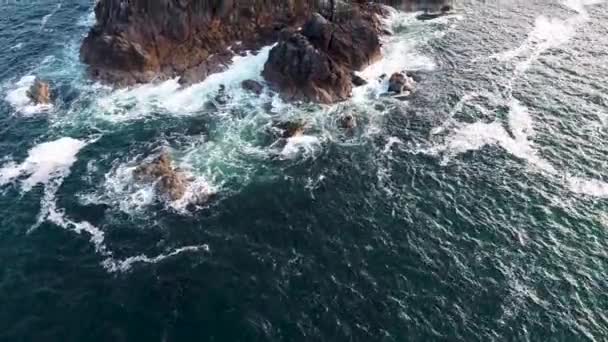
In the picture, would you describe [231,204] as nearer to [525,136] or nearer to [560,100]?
[525,136]

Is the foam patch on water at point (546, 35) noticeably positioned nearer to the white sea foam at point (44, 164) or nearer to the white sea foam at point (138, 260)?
the white sea foam at point (138, 260)

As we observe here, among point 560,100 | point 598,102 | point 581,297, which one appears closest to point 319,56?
point 560,100

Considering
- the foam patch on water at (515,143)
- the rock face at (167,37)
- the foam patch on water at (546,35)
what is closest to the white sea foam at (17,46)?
the rock face at (167,37)

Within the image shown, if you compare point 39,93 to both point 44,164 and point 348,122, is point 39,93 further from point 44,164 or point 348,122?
point 348,122

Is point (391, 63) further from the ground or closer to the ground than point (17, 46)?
closer to the ground

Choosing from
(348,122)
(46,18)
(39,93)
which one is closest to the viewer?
(348,122)

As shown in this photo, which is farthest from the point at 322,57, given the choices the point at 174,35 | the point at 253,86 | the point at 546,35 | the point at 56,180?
the point at 546,35

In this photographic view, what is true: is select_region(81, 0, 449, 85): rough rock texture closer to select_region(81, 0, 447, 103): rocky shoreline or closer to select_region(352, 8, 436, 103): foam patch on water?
select_region(81, 0, 447, 103): rocky shoreline

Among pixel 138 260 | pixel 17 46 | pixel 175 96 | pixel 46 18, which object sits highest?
pixel 46 18

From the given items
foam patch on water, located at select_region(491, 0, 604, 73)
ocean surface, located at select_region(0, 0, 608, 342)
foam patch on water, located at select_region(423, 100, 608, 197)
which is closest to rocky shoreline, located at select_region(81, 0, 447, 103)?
ocean surface, located at select_region(0, 0, 608, 342)
